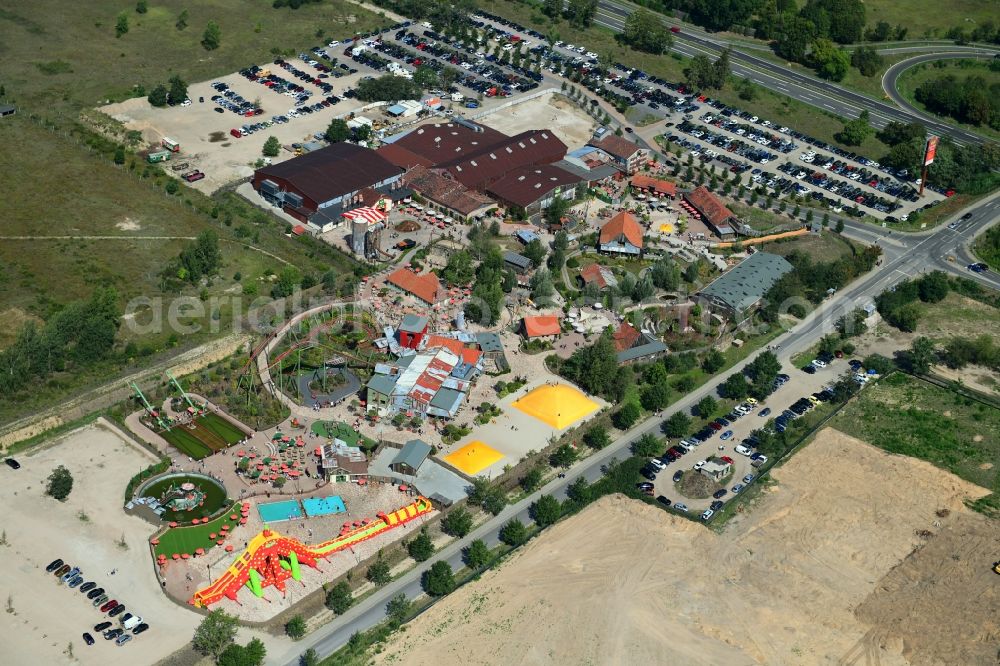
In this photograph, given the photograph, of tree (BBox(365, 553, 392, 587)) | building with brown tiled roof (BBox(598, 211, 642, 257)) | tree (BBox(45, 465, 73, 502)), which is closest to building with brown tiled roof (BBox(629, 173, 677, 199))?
building with brown tiled roof (BBox(598, 211, 642, 257))

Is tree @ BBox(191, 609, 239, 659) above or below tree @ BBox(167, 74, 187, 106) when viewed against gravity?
below

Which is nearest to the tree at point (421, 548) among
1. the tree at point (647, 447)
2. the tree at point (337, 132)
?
the tree at point (647, 447)

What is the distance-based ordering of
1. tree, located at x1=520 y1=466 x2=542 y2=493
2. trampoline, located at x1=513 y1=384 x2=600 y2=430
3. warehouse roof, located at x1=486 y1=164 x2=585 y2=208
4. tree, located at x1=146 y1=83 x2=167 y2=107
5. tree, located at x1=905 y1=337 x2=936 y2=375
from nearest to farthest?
tree, located at x1=520 y1=466 x2=542 y2=493 → trampoline, located at x1=513 y1=384 x2=600 y2=430 → tree, located at x1=905 y1=337 x2=936 y2=375 → warehouse roof, located at x1=486 y1=164 x2=585 y2=208 → tree, located at x1=146 y1=83 x2=167 y2=107

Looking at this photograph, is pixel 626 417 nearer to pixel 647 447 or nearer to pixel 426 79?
pixel 647 447

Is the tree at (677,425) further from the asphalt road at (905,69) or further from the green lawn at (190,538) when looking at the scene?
the asphalt road at (905,69)

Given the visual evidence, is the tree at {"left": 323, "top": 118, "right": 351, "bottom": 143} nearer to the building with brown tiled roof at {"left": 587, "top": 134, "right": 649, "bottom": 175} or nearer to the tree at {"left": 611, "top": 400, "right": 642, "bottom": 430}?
the building with brown tiled roof at {"left": 587, "top": 134, "right": 649, "bottom": 175}

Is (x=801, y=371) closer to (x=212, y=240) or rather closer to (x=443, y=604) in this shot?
(x=443, y=604)
